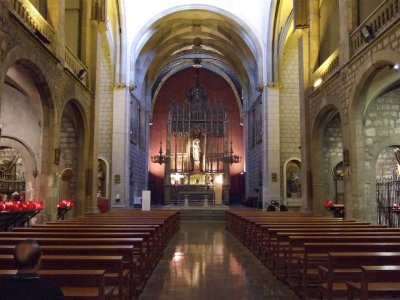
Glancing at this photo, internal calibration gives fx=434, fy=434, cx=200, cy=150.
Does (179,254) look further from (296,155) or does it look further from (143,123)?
(143,123)

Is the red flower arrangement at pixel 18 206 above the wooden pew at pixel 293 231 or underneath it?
above

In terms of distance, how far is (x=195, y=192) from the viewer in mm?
27984

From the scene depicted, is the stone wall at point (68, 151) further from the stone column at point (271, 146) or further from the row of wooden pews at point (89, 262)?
the stone column at point (271, 146)

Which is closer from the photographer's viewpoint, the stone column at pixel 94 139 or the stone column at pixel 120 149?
the stone column at pixel 94 139

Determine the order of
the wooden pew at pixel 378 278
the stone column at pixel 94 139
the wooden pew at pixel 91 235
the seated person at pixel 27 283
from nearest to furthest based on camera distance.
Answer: the seated person at pixel 27 283, the wooden pew at pixel 378 278, the wooden pew at pixel 91 235, the stone column at pixel 94 139

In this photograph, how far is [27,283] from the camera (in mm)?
2270

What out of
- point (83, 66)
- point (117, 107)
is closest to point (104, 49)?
point (117, 107)

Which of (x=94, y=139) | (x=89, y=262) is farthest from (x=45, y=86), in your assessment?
(x=89, y=262)

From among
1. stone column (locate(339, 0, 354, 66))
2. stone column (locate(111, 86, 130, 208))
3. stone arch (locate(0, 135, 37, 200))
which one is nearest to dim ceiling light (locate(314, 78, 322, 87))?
stone column (locate(339, 0, 354, 66))

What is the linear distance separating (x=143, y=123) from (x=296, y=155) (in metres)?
12.0

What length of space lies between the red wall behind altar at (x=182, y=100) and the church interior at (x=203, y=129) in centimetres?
12

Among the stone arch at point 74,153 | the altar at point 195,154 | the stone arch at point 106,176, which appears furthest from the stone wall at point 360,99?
the altar at point 195,154

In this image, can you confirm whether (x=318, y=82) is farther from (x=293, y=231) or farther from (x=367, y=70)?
(x=293, y=231)

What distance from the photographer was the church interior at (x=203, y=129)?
8180 millimetres
